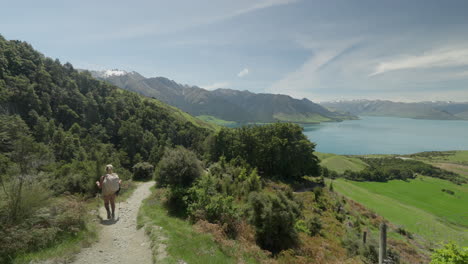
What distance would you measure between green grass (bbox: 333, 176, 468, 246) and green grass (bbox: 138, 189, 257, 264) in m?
45.6

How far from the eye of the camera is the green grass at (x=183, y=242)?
8.08 meters

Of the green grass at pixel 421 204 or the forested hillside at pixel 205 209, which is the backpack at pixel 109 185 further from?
the green grass at pixel 421 204

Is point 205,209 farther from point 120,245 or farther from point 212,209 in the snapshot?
point 120,245

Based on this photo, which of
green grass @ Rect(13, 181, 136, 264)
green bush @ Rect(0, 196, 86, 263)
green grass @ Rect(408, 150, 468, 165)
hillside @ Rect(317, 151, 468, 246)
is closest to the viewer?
green bush @ Rect(0, 196, 86, 263)

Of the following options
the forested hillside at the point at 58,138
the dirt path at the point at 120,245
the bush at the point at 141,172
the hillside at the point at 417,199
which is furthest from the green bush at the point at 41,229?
the hillside at the point at 417,199

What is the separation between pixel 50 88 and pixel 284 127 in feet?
342

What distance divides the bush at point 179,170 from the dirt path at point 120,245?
3.61 metres

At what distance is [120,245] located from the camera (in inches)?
335

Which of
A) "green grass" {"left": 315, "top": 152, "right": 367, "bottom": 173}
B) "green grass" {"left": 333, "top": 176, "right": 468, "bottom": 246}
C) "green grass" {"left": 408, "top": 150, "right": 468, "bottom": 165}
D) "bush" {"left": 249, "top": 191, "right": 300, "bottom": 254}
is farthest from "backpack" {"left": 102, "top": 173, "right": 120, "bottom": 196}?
"green grass" {"left": 408, "top": 150, "right": 468, "bottom": 165}

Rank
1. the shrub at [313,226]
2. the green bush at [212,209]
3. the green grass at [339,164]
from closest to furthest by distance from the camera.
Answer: the green bush at [212,209] < the shrub at [313,226] < the green grass at [339,164]

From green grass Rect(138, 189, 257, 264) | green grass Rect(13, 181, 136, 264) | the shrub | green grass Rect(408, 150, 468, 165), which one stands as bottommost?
green grass Rect(408, 150, 468, 165)

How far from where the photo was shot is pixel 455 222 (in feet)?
178

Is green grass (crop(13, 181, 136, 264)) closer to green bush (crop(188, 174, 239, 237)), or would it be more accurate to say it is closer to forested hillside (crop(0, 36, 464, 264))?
forested hillside (crop(0, 36, 464, 264))

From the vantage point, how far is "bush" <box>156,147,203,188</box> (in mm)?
14938
